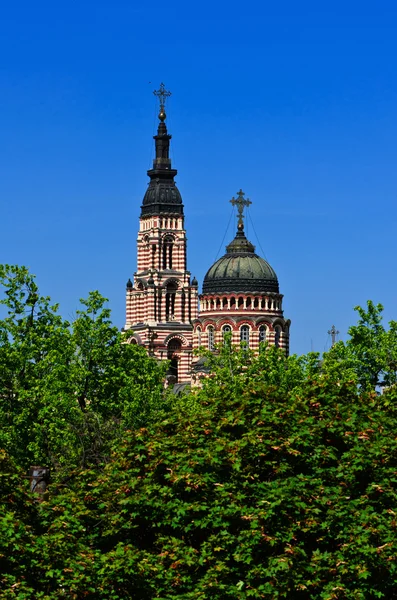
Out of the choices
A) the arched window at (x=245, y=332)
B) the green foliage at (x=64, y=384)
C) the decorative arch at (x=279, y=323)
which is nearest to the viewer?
the green foliage at (x=64, y=384)

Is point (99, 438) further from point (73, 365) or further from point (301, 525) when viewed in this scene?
point (301, 525)

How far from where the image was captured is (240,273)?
466 feet

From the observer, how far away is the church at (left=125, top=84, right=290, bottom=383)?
140 metres

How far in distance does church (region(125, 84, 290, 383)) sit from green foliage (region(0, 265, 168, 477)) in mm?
64879

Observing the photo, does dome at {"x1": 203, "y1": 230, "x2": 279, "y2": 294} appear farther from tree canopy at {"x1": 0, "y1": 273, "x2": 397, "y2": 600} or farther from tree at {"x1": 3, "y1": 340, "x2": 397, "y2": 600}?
tree at {"x1": 3, "y1": 340, "x2": 397, "y2": 600}

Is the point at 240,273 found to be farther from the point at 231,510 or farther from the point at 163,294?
the point at 231,510

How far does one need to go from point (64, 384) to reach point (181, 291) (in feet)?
288

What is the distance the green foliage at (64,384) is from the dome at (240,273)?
66151mm

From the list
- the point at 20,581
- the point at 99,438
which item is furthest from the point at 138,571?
the point at 99,438

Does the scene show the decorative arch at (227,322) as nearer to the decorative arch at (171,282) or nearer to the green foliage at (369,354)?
the decorative arch at (171,282)

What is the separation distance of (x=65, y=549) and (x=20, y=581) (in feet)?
5.85

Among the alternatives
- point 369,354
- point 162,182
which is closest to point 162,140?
point 162,182

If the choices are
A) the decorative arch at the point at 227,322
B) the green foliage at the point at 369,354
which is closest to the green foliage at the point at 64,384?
the green foliage at the point at 369,354

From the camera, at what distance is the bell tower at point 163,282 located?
15288cm
